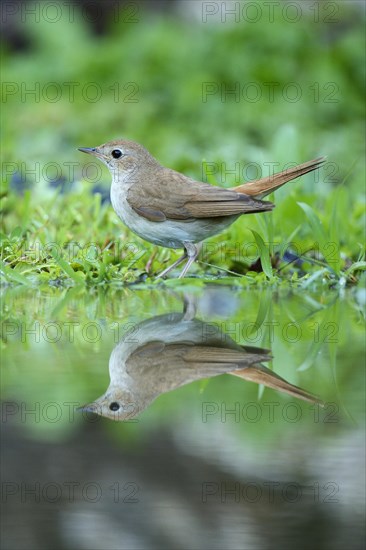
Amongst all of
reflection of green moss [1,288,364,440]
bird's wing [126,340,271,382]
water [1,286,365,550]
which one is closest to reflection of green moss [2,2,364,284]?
reflection of green moss [1,288,364,440]

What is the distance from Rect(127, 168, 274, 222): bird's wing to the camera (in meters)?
6.18

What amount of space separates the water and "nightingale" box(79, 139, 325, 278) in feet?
3.98

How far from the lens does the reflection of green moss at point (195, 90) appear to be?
1116 centimetres

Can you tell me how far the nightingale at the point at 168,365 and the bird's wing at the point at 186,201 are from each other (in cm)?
144

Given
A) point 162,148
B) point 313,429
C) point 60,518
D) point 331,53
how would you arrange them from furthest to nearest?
1. point 331,53
2. point 162,148
3. point 313,429
4. point 60,518

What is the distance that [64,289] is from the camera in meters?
6.09

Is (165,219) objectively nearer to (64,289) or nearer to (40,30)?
(64,289)

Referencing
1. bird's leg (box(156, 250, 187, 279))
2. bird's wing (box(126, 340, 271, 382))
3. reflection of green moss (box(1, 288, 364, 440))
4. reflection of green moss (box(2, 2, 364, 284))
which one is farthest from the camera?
reflection of green moss (box(2, 2, 364, 284))

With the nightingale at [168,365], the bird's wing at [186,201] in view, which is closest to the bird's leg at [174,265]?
the bird's wing at [186,201]

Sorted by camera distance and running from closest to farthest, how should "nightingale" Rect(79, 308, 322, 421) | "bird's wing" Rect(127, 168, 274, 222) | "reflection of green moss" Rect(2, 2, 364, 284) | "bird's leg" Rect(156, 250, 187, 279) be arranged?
"nightingale" Rect(79, 308, 322, 421)
"bird's wing" Rect(127, 168, 274, 222)
"bird's leg" Rect(156, 250, 187, 279)
"reflection of green moss" Rect(2, 2, 364, 284)

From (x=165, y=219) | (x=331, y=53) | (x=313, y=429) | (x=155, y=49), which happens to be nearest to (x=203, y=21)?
(x=155, y=49)

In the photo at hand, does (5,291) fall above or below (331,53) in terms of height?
below

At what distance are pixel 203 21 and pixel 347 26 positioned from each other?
1.98 meters

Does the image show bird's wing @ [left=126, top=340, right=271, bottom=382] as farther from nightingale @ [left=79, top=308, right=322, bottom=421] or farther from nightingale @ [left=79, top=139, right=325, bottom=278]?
nightingale @ [left=79, top=139, right=325, bottom=278]
